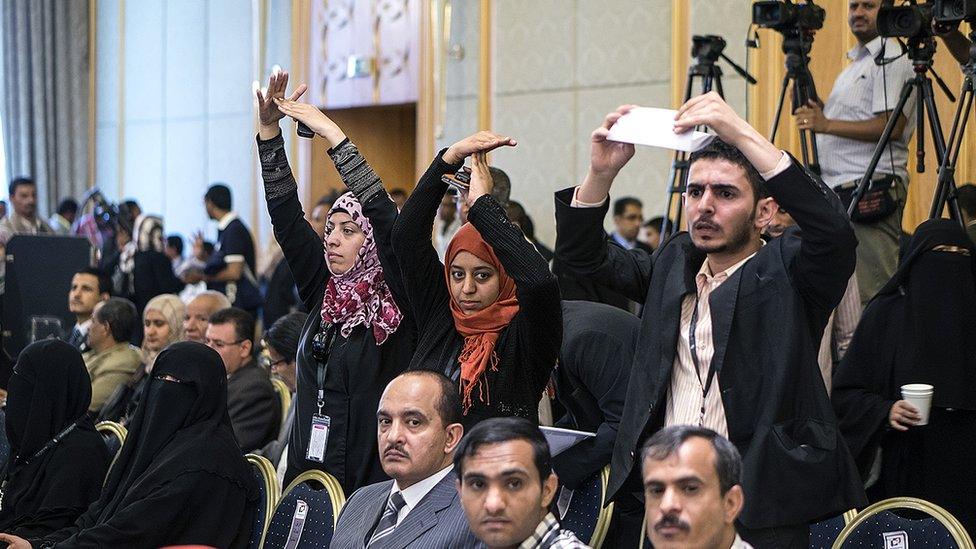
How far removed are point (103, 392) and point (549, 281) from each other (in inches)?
111

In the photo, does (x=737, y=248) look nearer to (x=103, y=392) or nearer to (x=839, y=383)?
(x=839, y=383)

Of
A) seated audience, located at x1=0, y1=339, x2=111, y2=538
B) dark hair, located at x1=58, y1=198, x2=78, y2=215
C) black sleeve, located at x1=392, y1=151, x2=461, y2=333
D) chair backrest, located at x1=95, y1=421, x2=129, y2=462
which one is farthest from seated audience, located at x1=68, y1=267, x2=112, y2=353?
dark hair, located at x1=58, y1=198, x2=78, y2=215

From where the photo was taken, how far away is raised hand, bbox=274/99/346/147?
3.14 meters

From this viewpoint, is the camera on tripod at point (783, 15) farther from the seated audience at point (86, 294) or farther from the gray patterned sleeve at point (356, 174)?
the seated audience at point (86, 294)

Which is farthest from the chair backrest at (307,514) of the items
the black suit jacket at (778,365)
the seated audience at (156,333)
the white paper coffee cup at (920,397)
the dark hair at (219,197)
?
the dark hair at (219,197)

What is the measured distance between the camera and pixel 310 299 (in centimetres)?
356

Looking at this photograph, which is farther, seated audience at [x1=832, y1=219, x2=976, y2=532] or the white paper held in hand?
seated audience at [x1=832, y1=219, x2=976, y2=532]

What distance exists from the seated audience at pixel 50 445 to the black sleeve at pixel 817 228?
7.61ft

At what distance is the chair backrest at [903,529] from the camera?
2518 millimetres

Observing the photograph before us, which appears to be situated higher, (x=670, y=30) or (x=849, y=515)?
(x=670, y=30)

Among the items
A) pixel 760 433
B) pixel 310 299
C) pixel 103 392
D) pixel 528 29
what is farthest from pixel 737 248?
pixel 528 29

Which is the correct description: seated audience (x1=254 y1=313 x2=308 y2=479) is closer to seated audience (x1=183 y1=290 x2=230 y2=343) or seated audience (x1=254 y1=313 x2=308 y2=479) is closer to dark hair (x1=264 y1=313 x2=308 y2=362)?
dark hair (x1=264 y1=313 x2=308 y2=362)

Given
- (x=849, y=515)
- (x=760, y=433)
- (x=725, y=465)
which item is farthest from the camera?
(x=849, y=515)

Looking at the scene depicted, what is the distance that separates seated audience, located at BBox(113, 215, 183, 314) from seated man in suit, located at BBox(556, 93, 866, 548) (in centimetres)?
518
